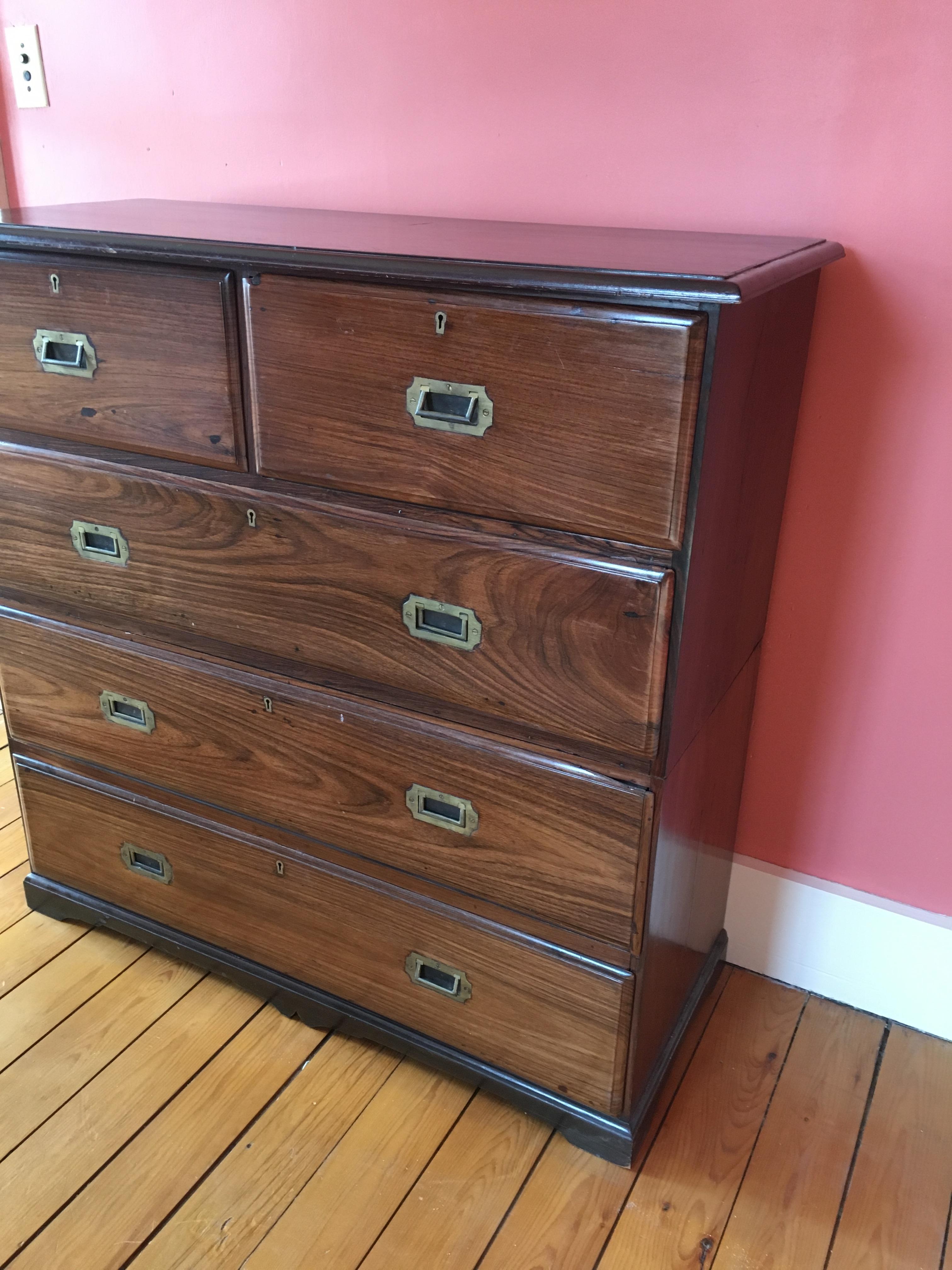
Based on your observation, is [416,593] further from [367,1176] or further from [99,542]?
[367,1176]

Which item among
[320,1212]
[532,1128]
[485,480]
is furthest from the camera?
[532,1128]

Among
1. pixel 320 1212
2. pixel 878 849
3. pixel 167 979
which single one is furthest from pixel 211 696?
pixel 878 849

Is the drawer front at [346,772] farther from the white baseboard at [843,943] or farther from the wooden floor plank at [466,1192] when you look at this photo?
the white baseboard at [843,943]

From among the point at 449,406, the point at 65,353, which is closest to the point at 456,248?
the point at 449,406

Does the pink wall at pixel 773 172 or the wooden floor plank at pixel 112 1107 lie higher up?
the pink wall at pixel 773 172

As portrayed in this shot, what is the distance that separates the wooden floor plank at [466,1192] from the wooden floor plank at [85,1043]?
0.50 meters

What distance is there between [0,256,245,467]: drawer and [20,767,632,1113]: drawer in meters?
0.58

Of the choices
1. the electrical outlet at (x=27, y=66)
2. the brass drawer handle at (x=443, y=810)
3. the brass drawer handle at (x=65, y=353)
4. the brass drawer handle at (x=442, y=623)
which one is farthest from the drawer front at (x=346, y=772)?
the electrical outlet at (x=27, y=66)

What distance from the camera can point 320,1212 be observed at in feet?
4.31

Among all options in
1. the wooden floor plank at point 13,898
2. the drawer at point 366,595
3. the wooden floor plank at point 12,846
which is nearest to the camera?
the drawer at point 366,595

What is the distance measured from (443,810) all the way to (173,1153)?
1.91 feet

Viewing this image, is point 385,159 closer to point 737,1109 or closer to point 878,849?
point 878,849

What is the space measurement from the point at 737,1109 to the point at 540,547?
0.87 metres

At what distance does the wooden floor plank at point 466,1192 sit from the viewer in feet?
4.16
